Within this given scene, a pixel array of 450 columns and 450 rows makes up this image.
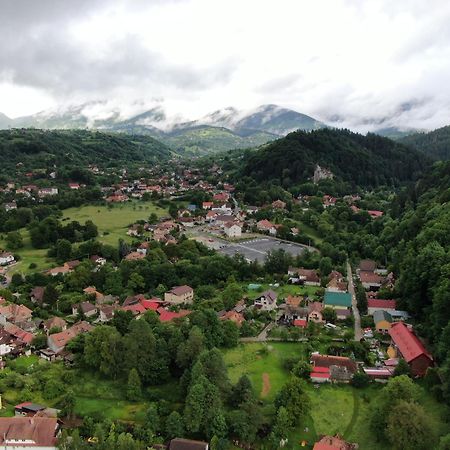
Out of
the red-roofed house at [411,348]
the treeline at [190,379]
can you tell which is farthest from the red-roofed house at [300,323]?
the red-roofed house at [411,348]

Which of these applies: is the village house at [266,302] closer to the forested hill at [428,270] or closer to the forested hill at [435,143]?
the forested hill at [428,270]

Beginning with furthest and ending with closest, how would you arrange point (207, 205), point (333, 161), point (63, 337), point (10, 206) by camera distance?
point (333, 161)
point (207, 205)
point (10, 206)
point (63, 337)

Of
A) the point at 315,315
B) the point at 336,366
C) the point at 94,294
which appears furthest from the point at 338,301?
the point at 94,294

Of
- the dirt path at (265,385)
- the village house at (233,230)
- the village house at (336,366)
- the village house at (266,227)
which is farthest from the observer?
the village house at (266,227)

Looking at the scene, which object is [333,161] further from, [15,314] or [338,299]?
[15,314]

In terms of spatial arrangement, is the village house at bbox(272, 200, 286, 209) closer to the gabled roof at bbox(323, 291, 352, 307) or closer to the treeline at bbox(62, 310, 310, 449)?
the gabled roof at bbox(323, 291, 352, 307)

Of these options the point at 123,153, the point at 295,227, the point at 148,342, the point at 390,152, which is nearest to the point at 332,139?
the point at 390,152
